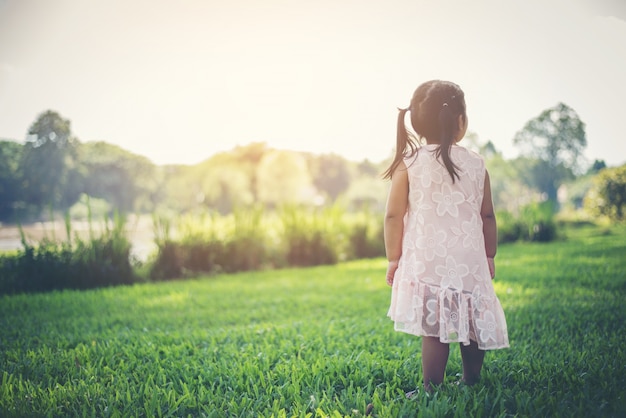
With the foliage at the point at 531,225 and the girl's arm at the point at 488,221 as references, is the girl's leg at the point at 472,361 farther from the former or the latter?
the foliage at the point at 531,225

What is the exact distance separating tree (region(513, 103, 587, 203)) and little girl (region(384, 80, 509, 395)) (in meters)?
11.4

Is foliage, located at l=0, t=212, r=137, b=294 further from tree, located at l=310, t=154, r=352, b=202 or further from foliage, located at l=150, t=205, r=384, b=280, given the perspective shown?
tree, located at l=310, t=154, r=352, b=202

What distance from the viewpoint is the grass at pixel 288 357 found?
189cm

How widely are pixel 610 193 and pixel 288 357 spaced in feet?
44.8

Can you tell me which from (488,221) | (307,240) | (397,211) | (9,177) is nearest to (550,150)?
(307,240)

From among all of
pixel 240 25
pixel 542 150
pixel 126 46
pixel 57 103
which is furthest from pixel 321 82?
pixel 542 150

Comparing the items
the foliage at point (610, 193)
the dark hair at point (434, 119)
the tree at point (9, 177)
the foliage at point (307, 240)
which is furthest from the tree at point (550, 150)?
the tree at point (9, 177)

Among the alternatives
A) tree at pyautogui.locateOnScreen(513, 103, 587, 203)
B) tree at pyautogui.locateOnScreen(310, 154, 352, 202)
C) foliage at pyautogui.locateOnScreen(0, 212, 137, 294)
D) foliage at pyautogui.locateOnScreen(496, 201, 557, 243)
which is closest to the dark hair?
foliage at pyautogui.locateOnScreen(0, 212, 137, 294)

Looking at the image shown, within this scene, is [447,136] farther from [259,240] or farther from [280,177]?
[280,177]

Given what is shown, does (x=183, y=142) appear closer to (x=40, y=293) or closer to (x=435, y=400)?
(x=40, y=293)

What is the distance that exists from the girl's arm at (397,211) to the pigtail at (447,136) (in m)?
0.19

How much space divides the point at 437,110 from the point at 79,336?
10.4 feet

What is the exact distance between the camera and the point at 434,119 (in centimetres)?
187

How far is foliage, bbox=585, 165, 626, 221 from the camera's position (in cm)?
1216
